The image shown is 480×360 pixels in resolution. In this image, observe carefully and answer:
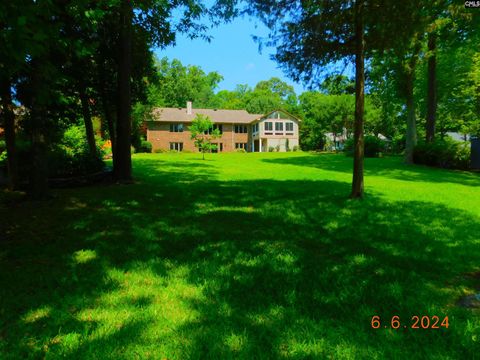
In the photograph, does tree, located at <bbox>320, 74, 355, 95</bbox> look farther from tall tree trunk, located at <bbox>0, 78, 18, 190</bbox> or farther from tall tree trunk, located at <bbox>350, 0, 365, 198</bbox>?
tall tree trunk, located at <bbox>0, 78, 18, 190</bbox>

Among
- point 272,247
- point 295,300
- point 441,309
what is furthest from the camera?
point 272,247

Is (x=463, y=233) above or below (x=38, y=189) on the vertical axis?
below

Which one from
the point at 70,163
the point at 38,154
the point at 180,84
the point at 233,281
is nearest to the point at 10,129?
the point at 38,154

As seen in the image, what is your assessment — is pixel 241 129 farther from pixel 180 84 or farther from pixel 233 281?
pixel 233 281

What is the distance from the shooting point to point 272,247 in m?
5.38

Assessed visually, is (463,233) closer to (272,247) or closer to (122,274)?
(272,247)

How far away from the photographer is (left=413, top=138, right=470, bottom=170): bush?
21.3 meters

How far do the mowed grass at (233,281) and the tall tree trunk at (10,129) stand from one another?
3.01 m

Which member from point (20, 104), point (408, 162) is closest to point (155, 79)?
point (20, 104)

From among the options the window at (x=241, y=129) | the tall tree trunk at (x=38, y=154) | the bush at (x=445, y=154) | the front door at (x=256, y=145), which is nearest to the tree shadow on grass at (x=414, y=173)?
the bush at (x=445, y=154)

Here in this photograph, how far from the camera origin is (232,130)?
57.8 meters

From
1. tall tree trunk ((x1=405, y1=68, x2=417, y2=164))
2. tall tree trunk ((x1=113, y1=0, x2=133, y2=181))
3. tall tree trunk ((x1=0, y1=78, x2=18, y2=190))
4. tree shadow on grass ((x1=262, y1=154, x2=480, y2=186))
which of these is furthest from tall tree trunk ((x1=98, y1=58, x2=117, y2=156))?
tall tree trunk ((x1=405, y1=68, x2=417, y2=164))

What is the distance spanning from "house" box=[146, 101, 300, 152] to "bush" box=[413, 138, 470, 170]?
3500 centimetres

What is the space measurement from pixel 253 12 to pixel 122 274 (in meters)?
7.69
